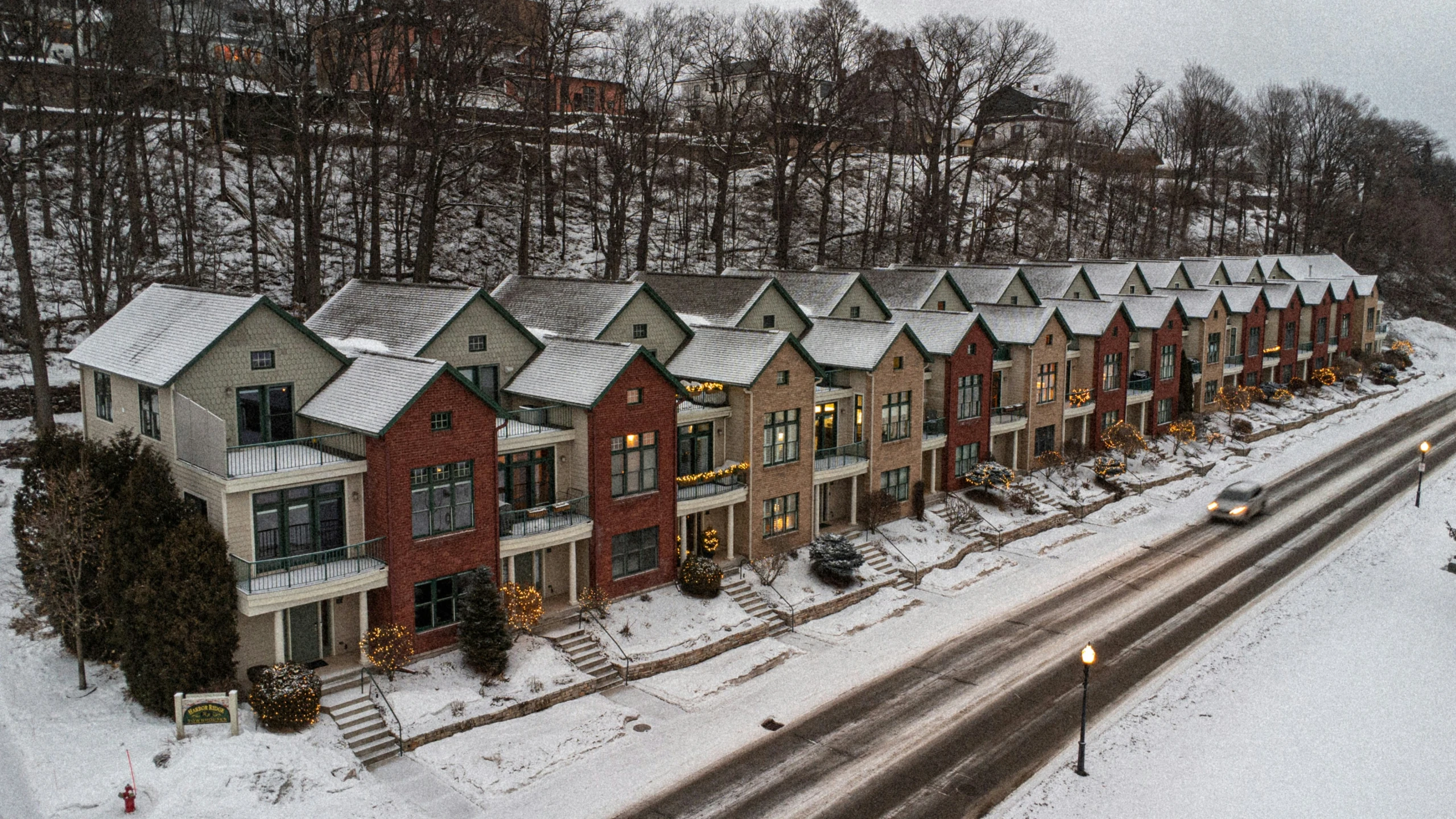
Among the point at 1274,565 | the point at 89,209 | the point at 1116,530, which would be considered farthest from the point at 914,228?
the point at 89,209

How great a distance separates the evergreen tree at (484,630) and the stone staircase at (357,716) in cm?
265

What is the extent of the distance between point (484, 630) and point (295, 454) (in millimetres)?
6641

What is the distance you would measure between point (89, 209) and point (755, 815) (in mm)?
32845

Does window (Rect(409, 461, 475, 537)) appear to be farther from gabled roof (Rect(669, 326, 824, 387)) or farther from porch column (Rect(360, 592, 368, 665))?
gabled roof (Rect(669, 326, 824, 387))

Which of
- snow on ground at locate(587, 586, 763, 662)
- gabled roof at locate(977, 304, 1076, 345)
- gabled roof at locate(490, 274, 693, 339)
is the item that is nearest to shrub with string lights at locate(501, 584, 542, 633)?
snow on ground at locate(587, 586, 763, 662)

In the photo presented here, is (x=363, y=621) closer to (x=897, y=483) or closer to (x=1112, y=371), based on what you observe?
(x=897, y=483)

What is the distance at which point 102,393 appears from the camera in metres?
29.6

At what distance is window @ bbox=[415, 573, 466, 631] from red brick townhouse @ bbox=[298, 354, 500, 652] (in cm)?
2

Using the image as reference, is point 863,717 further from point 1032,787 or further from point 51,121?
point 51,121

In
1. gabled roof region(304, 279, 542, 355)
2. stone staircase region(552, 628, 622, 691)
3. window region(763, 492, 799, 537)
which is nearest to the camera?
stone staircase region(552, 628, 622, 691)

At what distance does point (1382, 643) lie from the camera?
3178 cm

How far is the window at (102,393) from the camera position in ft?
96.4

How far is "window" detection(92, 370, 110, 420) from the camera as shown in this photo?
96.4 ft

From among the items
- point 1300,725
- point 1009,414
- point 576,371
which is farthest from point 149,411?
point 1009,414
